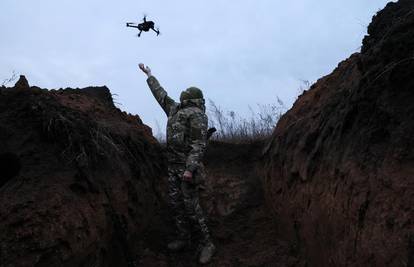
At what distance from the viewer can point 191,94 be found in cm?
823

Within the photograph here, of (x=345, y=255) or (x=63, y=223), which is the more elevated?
(x=63, y=223)

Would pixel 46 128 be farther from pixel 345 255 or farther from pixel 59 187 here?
pixel 345 255

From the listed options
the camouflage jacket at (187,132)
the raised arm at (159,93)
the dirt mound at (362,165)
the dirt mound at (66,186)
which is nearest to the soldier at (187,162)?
the camouflage jacket at (187,132)

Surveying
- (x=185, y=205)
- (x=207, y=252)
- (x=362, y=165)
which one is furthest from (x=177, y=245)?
(x=362, y=165)

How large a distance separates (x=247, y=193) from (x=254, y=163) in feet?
3.12

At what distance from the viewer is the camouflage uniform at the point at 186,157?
26.0 ft

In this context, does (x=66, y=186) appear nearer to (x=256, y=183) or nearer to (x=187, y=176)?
(x=187, y=176)

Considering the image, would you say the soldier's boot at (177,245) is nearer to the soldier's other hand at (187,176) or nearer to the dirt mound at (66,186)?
the dirt mound at (66,186)

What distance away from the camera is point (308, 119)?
27.6ft

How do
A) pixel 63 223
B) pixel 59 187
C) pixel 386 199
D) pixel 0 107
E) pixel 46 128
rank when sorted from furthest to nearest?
pixel 0 107 → pixel 46 128 → pixel 59 187 → pixel 63 223 → pixel 386 199

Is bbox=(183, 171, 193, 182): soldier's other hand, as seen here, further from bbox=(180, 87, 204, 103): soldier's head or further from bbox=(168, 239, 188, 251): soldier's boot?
bbox=(180, 87, 204, 103): soldier's head

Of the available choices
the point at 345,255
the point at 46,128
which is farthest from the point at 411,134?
the point at 46,128

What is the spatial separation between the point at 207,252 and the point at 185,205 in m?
0.72

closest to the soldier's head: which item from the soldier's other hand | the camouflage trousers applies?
the camouflage trousers
